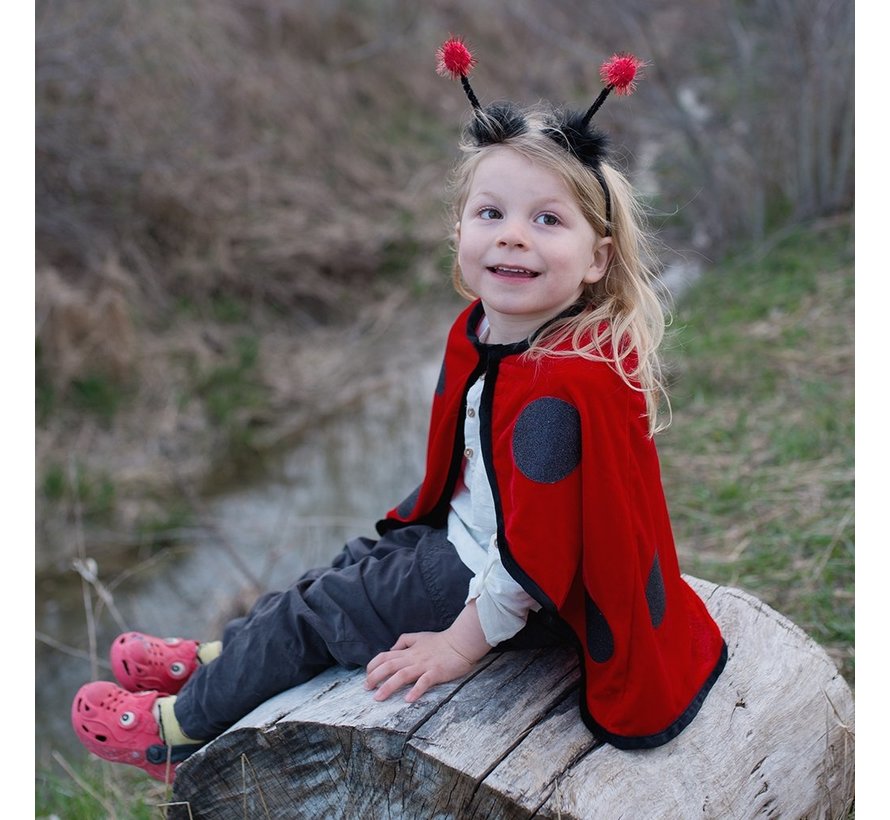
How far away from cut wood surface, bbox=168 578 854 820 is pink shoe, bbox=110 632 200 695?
1.16 feet

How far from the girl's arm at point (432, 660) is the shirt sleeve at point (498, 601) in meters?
0.03

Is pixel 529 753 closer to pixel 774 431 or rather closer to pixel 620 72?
pixel 620 72

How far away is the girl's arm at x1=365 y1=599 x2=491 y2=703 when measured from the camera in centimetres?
185

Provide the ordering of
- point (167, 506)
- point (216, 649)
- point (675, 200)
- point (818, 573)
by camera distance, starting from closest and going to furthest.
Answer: point (216, 649) < point (818, 573) < point (167, 506) < point (675, 200)

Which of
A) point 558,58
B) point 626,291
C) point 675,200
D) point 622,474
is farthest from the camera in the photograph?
point 558,58

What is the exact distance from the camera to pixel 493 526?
6.28 feet

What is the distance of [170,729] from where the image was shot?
7.25 feet

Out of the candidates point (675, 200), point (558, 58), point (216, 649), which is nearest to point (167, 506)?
point (216, 649)

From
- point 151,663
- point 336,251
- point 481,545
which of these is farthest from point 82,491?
point 481,545

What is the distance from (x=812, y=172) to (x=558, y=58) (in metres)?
4.01

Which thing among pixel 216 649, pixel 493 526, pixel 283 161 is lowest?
pixel 216 649

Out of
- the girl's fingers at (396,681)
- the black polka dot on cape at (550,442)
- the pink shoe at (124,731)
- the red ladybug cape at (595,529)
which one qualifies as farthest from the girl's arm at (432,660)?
the pink shoe at (124,731)

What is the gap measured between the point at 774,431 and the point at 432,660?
2.72 metres

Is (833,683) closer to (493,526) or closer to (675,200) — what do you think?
(493,526)
